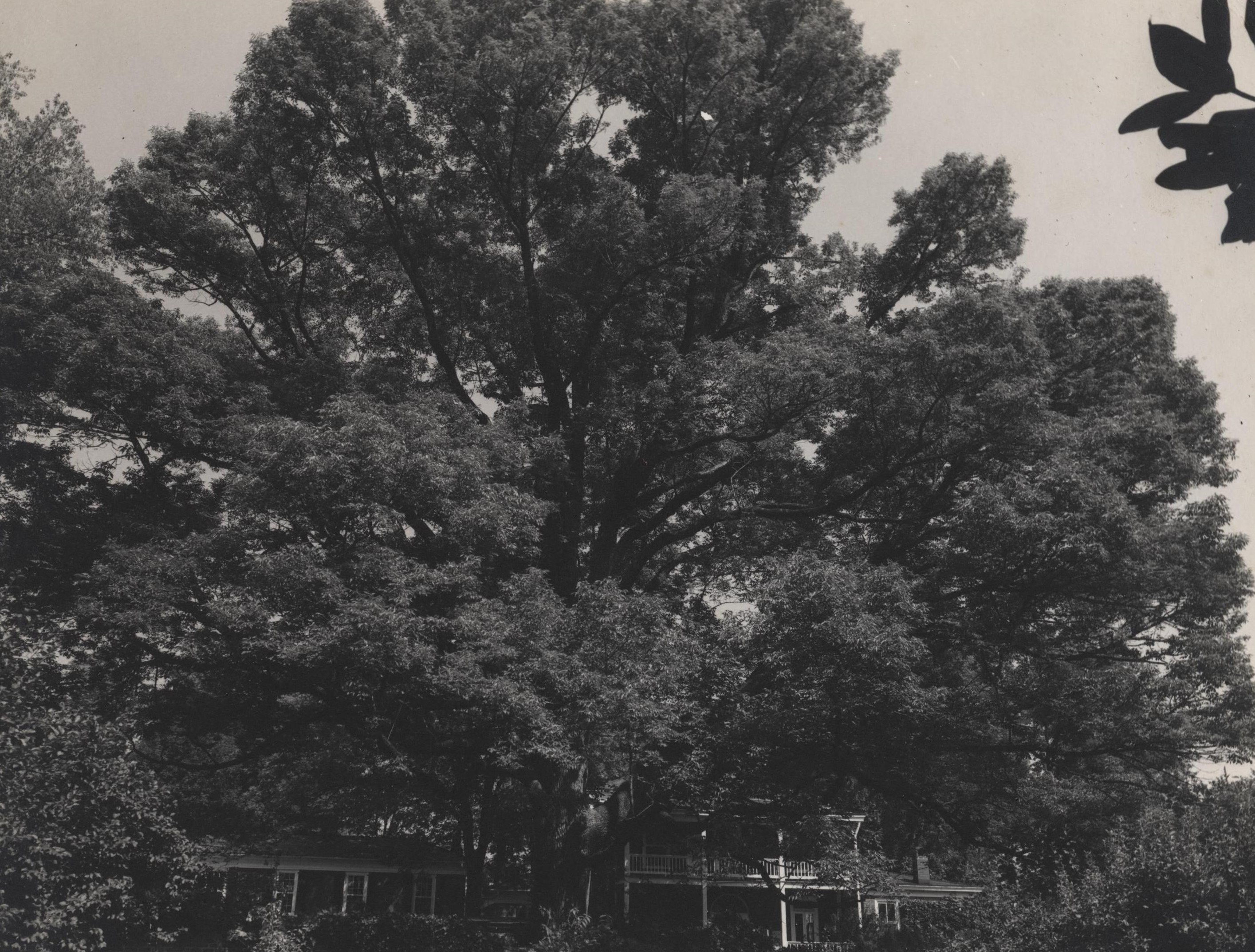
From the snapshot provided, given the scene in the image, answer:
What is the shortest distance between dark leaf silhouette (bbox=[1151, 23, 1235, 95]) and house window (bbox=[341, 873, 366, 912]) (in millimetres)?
33918

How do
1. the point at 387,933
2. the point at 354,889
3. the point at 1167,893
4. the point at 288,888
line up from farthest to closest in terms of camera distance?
the point at 354,889 < the point at 288,888 < the point at 387,933 < the point at 1167,893

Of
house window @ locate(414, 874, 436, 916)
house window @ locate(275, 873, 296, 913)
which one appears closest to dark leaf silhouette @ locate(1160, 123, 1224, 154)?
house window @ locate(275, 873, 296, 913)

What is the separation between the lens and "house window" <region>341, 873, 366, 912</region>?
31.8 metres

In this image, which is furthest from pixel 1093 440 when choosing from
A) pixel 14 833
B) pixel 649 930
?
pixel 14 833

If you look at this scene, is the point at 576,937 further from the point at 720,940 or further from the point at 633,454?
the point at 633,454

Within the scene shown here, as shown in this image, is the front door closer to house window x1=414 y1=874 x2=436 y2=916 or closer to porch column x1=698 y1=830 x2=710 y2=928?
porch column x1=698 y1=830 x2=710 y2=928

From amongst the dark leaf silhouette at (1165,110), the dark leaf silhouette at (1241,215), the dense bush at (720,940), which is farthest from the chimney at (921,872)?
the dark leaf silhouette at (1165,110)

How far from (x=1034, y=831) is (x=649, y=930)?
31.9 feet

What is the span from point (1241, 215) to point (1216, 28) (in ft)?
0.91

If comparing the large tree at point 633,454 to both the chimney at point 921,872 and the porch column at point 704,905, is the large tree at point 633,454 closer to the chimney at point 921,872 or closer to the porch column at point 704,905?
the porch column at point 704,905

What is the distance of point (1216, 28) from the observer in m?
1.42

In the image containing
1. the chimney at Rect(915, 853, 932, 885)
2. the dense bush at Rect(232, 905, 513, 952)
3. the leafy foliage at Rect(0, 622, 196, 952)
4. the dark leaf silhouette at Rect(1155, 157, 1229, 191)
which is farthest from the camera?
the chimney at Rect(915, 853, 932, 885)

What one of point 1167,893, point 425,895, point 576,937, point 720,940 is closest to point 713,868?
point 720,940

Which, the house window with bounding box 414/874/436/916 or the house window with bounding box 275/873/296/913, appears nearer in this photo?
the house window with bounding box 275/873/296/913
